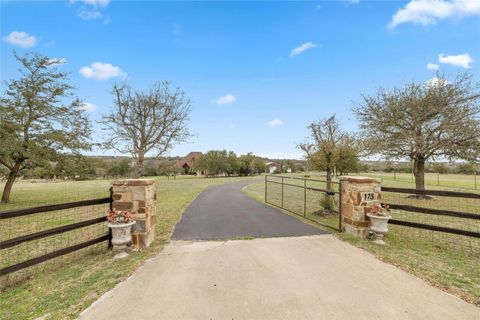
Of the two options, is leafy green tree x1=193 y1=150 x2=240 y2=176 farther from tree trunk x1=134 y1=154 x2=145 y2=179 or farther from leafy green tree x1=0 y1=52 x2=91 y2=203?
leafy green tree x1=0 y1=52 x2=91 y2=203

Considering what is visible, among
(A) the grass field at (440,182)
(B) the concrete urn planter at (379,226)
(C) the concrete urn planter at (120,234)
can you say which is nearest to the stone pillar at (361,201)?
(B) the concrete urn planter at (379,226)

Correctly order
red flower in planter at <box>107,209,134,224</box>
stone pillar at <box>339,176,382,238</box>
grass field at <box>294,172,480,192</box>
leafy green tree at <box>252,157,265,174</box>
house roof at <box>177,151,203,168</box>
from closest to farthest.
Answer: red flower in planter at <box>107,209,134,224</box>
stone pillar at <box>339,176,382,238</box>
grass field at <box>294,172,480,192</box>
leafy green tree at <box>252,157,265,174</box>
house roof at <box>177,151,203,168</box>

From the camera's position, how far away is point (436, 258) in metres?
3.98

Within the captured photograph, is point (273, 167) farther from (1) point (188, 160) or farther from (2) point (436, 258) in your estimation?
(2) point (436, 258)

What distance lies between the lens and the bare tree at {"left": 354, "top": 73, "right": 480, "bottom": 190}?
11734mm

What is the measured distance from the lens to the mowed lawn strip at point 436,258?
2992mm

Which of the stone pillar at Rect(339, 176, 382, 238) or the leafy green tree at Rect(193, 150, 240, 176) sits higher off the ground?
the leafy green tree at Rect(193, 150, 240, 176)

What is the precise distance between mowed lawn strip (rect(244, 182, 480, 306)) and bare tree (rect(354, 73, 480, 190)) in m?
8.91

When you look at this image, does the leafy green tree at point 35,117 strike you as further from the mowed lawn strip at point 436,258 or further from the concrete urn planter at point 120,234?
the mowed lawn strip at point 436,258

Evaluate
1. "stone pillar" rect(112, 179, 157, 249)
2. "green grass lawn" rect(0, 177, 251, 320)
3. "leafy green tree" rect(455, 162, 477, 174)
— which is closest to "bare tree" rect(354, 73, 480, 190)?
"leafy green tree" rect(455, 162, 477, 174)

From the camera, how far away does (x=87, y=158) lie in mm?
14898

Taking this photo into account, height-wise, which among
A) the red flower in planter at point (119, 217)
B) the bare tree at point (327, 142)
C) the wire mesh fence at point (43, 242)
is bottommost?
the wire mesh fence at point (43, 242)

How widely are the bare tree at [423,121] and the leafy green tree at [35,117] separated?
17.6 m

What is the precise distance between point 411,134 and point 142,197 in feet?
47.2
